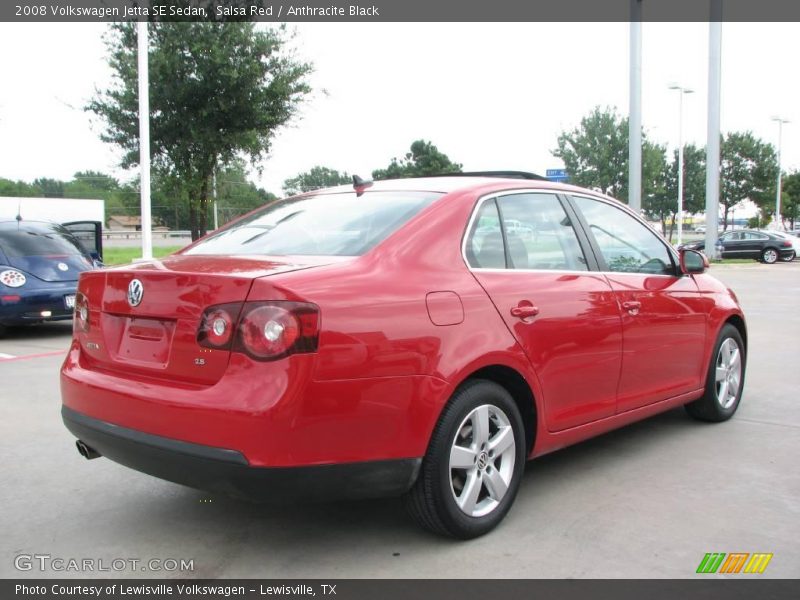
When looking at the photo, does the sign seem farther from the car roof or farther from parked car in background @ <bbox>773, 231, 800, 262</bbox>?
parked car in background @ <bbox>773, 231, 800, 262</bbox>

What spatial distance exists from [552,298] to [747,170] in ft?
187

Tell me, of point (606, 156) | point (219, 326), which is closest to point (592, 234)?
point (219, 326)

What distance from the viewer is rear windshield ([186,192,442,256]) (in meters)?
3.49

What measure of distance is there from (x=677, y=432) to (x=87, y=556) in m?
3.80

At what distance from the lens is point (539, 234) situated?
4.04 m

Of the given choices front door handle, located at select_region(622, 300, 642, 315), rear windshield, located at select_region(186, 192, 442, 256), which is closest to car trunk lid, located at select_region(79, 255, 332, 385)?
rear windshield, located at select_region(186, 192, 442, 256)

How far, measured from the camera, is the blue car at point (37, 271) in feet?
31.8

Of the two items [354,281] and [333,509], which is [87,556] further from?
[354,281]

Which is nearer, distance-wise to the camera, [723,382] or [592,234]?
[592,234]

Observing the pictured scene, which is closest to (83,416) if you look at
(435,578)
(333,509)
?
(333,509)

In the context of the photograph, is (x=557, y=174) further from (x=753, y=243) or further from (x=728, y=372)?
(x=753, y=243)

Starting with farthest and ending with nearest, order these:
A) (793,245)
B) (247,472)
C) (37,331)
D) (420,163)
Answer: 1. (420,163)
2. (793,245)
3. (37,331)
4. (247,472)

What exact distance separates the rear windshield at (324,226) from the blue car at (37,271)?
649 centimetres

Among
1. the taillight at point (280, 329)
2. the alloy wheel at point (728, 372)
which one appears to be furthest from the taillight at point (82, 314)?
the alloy wheel at point (728, 372)
